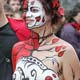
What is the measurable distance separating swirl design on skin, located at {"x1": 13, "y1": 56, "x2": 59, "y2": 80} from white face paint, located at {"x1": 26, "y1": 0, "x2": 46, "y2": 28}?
360 millimetres

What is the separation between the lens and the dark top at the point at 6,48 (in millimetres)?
5660

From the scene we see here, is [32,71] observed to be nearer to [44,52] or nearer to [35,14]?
[44,52]

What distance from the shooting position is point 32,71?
194 inches

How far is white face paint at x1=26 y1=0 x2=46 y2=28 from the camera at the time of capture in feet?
16.8

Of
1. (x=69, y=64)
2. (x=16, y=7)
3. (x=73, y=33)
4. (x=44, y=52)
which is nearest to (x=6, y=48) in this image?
(x=44, y=52)

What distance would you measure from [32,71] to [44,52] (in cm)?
22

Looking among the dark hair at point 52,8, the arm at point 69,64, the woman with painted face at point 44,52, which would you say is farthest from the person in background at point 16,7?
the arm at point 69,64

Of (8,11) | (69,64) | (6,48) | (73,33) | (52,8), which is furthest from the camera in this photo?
(8,11)

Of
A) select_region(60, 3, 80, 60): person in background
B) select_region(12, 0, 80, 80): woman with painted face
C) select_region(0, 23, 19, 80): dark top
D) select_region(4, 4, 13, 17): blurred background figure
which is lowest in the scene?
select_region(60, 3, 80, 60): person in background

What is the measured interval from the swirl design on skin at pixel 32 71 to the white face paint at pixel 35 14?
36 cm

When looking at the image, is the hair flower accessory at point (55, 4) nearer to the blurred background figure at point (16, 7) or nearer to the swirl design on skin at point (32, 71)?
the swirl design on skin at point (32, 71)

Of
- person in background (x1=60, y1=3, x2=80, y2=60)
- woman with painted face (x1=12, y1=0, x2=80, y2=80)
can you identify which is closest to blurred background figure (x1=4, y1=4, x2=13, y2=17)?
person in background (x1=60, y1=3, x2=80, y2=60)

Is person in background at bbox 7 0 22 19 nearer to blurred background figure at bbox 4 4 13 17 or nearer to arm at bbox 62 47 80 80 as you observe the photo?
blurred background figure at bbox 4 4 13 17

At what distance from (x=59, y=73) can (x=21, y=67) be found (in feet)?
1.25
